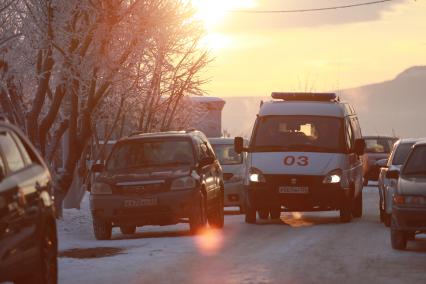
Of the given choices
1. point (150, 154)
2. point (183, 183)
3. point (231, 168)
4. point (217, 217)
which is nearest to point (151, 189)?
point (183, 183)

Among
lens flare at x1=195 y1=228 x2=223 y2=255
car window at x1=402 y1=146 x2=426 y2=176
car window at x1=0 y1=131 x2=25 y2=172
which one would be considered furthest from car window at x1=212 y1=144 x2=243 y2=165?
car window at x1=0 y1=131 x2=25 y2=172

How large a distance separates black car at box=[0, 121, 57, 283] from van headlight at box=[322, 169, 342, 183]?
13.3 meters

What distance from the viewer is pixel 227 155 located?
102ft

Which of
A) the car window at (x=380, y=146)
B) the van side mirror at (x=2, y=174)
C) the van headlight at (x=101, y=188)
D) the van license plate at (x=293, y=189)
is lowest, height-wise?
the car window at (x=380, y=146)

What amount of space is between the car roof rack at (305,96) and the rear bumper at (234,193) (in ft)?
10.0

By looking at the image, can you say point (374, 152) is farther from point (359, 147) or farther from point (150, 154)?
point (150, 154)

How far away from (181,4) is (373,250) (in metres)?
11.4

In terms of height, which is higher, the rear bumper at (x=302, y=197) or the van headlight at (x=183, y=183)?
the van headlight at (x=183, y=183)

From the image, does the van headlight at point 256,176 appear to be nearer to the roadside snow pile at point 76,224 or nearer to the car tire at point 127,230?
the car tire at point 127,230

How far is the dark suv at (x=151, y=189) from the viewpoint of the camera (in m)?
21.4

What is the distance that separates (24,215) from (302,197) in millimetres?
14487

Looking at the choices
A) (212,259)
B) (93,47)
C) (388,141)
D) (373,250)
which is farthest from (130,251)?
(388,141)

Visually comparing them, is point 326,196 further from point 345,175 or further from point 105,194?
point 105,194

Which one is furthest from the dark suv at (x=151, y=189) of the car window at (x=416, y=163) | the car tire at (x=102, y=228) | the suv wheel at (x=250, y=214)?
the car window at (x=416, y=163)
